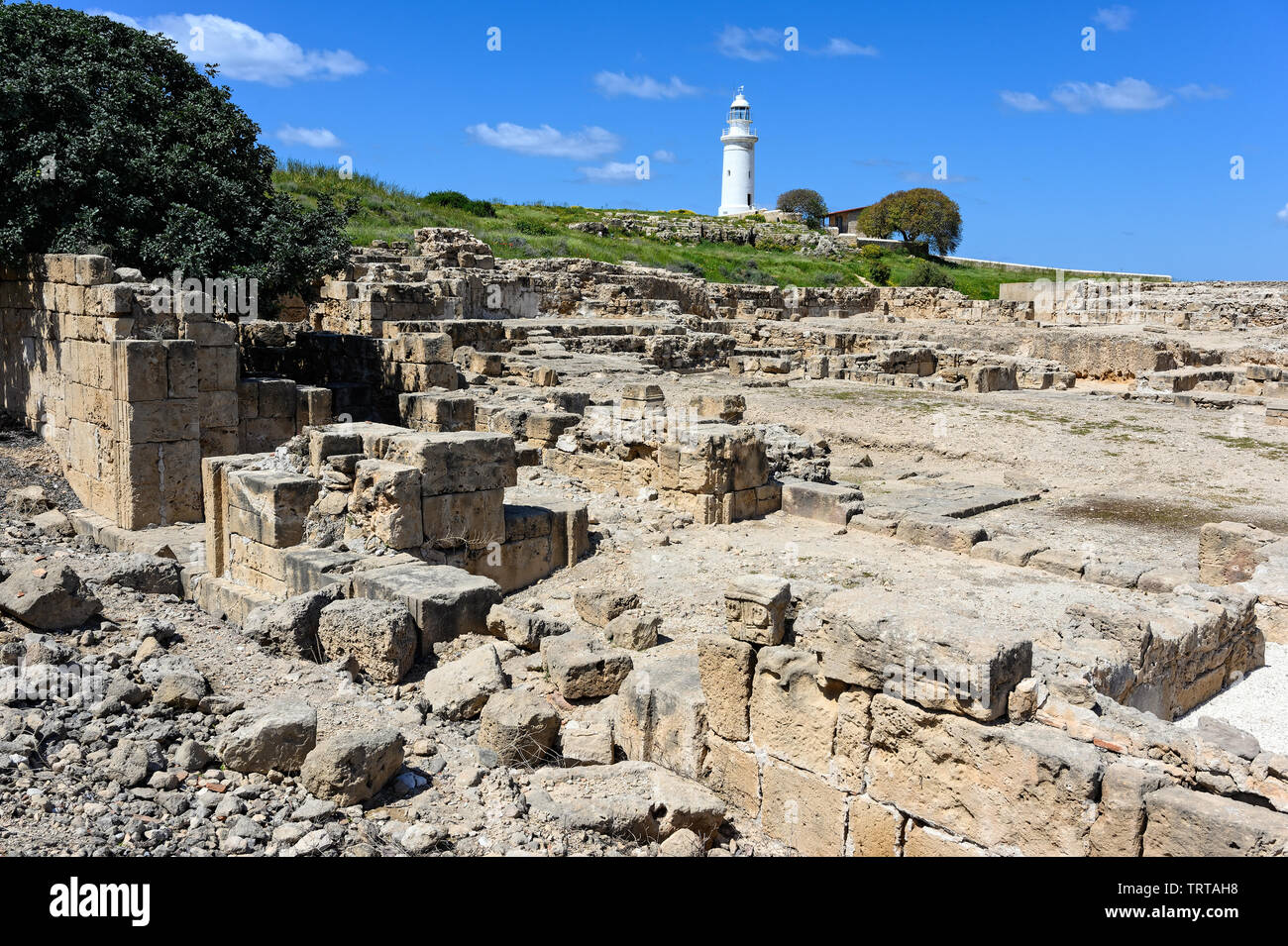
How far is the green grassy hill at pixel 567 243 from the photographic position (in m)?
35.2

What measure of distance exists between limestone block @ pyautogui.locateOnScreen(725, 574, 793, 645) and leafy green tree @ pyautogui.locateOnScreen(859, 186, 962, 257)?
54276 mm

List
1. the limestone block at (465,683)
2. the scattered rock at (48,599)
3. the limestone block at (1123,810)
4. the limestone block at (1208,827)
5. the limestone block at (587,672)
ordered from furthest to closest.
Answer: the scattered rock at (48,599), the limestone block at (587,672), the limestone block at (465,683), the limestone block at (1123,810), the limestone block at (1208,827)

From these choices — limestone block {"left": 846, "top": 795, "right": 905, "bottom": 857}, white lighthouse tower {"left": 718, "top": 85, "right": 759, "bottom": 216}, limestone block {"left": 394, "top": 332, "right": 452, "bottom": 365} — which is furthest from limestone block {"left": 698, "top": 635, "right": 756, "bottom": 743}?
white lighthouse tower {"left": 718, "top": 85, "right": 759, "bottom": 216}

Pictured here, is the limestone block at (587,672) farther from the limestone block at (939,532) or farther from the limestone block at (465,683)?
the limestone block at (939,532)

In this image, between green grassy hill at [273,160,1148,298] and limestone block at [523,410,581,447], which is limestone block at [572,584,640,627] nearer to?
limestone block at [523,410,581,447]

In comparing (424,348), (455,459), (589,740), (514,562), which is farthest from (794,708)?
(424,348)

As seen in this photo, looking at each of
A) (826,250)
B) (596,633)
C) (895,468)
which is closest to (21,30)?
(596,633)

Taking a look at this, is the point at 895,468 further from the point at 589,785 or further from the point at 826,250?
the point at 826,250

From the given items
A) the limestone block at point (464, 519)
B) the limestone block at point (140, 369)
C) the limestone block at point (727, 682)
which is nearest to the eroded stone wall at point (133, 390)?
the limestone block at point (140, 369)

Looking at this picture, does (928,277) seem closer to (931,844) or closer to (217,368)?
(217,368)

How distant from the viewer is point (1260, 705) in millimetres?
6793

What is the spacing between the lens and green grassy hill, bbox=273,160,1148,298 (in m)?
35.2

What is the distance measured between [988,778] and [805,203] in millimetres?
66350

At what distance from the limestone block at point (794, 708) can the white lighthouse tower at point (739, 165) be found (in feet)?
230
